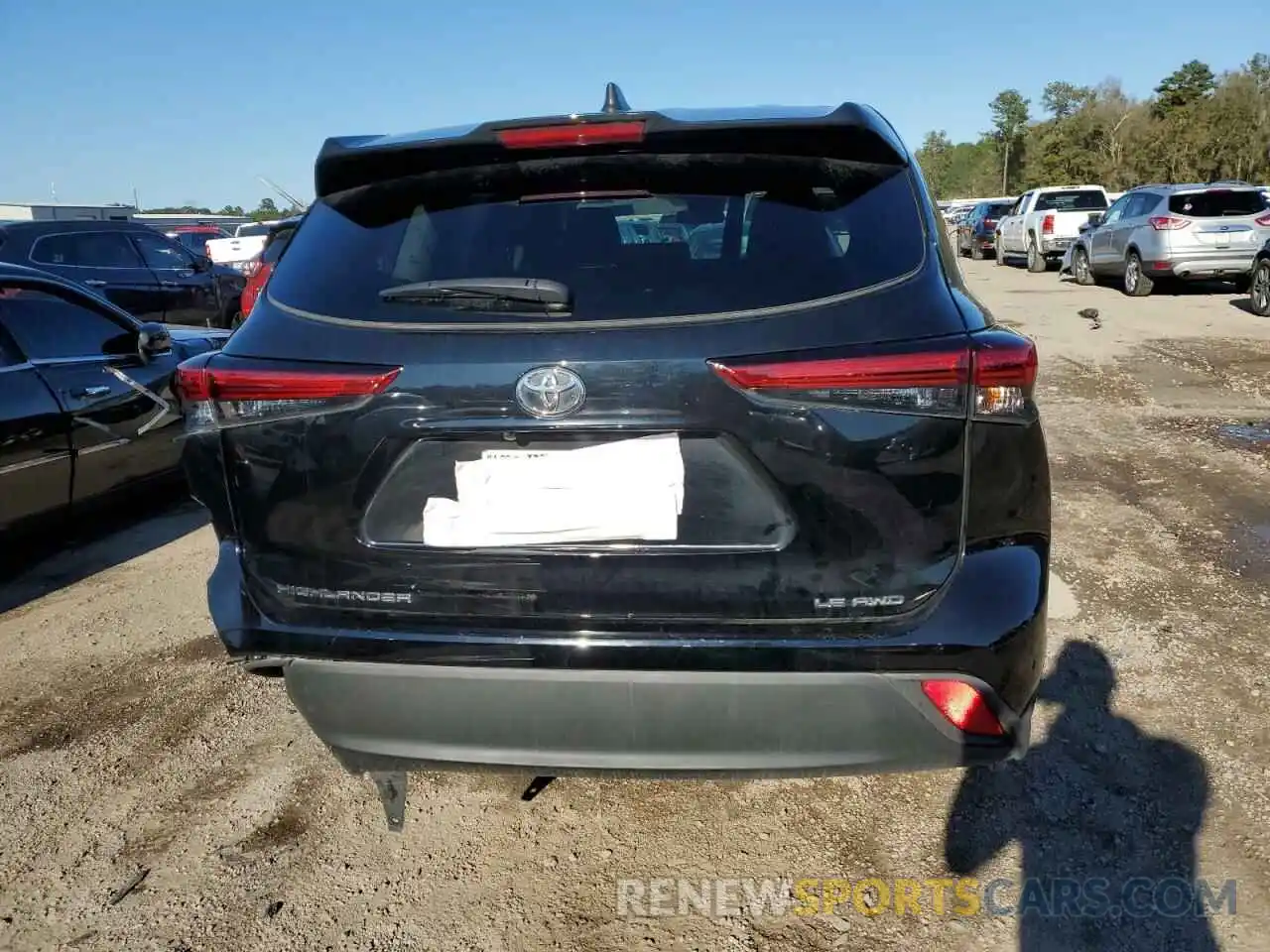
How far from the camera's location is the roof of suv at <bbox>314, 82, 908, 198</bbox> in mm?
2051

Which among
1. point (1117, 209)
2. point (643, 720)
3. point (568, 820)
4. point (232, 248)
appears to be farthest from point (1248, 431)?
point (232, 248)

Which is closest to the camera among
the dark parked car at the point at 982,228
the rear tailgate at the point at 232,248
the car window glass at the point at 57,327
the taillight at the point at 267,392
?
the taillight at the point at 267,392

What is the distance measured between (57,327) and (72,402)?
448 millimetres

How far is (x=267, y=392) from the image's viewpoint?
1965 mm

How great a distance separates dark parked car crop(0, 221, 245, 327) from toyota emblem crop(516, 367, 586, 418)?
998 centimetres

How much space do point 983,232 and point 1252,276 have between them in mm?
15052

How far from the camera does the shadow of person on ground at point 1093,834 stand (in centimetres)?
218

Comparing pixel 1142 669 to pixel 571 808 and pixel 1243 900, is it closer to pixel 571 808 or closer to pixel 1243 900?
pixel 1243 900

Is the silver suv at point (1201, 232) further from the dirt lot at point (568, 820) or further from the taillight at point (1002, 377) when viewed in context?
the taillight at point (1002, 377)

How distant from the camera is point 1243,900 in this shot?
7.29ft

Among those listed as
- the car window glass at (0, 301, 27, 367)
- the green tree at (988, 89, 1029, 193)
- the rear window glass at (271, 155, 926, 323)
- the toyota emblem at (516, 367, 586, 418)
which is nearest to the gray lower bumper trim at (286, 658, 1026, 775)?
the toyota emblem at (516, 367, 586, 418)

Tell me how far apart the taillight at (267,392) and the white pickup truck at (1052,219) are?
21.2 meters

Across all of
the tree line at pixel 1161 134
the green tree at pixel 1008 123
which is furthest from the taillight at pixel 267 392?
the green tree at pixel 1008 123

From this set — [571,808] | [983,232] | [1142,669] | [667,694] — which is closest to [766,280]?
[667,694]
